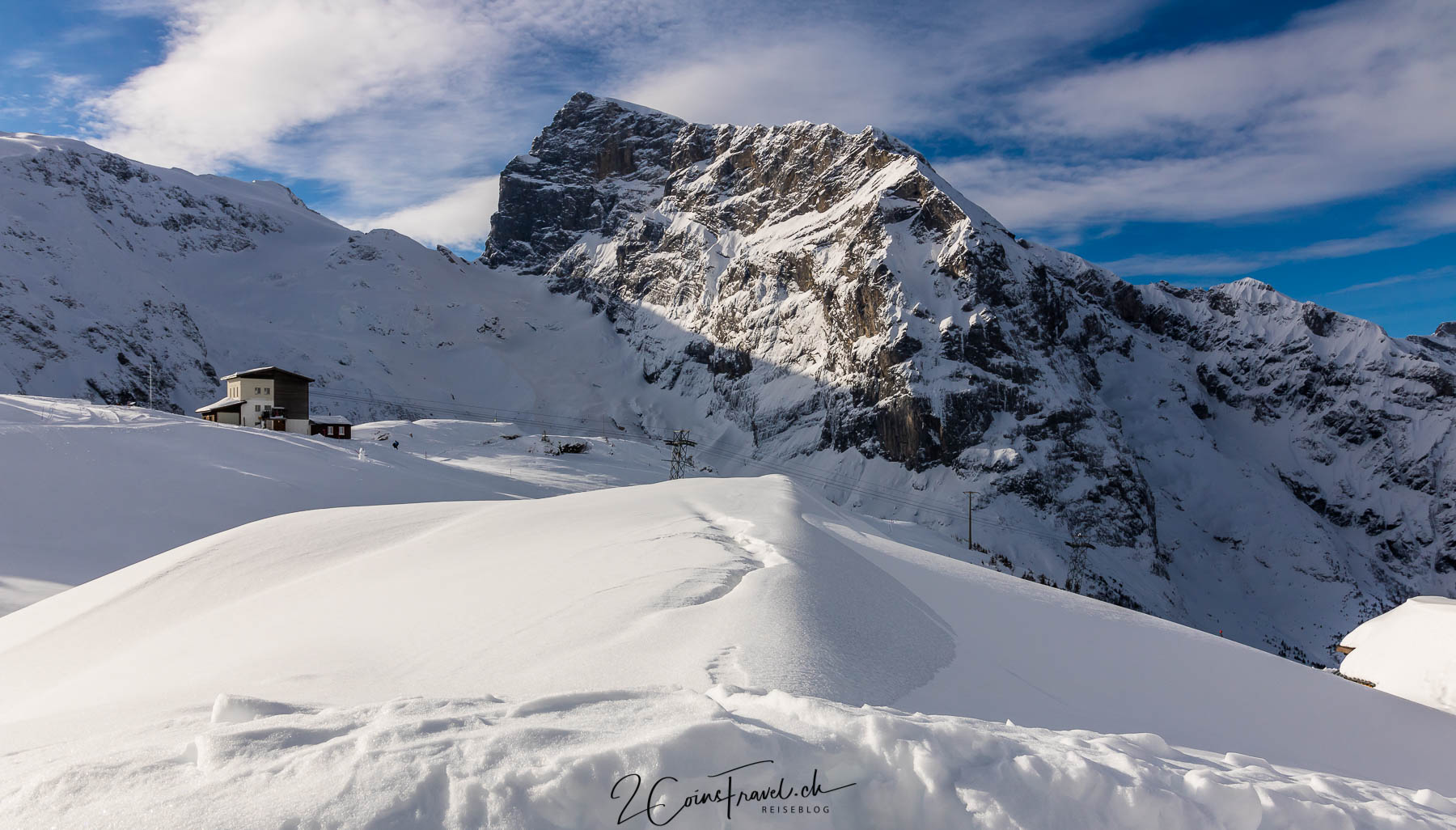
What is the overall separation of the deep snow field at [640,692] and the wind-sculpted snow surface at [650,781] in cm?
1

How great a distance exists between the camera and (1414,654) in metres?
9.08

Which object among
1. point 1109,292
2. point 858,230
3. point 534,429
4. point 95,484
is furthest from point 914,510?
point 95,484

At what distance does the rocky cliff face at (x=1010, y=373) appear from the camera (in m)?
103

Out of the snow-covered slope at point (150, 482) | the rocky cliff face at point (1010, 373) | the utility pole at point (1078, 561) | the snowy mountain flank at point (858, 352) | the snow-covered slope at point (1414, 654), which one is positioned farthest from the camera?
the rocky cliff face at point (1010, 373)

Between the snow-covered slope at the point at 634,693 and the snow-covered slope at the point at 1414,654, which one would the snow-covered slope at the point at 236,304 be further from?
the snow-covered slope at the point at 1414,654

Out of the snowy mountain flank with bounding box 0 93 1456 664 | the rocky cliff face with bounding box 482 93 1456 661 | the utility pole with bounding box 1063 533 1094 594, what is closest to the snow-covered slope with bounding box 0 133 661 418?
the snowy mountain flank with bounding box 0 93 1456 664

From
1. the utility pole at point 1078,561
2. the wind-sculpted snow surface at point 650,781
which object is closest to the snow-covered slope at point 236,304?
the utility pole at point 1078,561

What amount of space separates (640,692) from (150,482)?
2527 centimetres

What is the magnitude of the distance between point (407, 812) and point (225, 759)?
3.03 feet

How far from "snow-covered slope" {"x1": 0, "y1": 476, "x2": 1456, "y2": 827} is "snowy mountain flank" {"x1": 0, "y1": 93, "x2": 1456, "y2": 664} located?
77.2 meters

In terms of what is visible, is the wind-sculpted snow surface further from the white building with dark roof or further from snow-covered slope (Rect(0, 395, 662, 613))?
the white building with dark roof

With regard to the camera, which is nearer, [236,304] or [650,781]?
[650,781]

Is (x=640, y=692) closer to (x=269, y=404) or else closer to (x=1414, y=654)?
(x=1414, y=654)

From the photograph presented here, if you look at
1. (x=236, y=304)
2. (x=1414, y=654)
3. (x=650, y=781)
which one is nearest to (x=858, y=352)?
(x=236, y=304)
